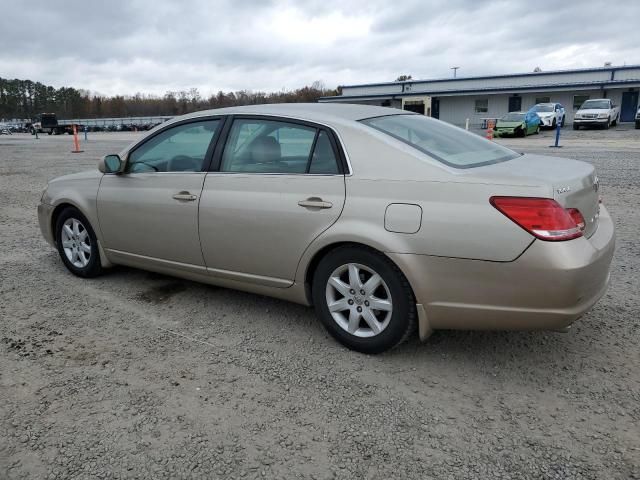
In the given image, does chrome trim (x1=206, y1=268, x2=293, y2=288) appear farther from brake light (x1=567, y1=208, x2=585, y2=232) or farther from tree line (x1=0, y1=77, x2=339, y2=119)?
tree line (x1=0, y1=77, x2=339, y2=119)

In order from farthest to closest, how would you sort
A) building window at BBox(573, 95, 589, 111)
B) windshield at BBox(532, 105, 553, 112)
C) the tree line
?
1. the tree line
2. building window at BBox(573, 95, 589, 111)
3. windshield at BBox(532, 105, 553, 112)

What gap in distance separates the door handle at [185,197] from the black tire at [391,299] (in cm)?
117

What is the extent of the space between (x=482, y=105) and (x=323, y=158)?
45.5 metres

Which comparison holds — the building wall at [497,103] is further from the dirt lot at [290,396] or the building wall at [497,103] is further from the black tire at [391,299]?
the black tire at [391,299]

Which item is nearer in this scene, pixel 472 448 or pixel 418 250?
pixel 472 448

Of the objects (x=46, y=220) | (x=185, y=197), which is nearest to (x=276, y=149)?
(x=185, y=197)

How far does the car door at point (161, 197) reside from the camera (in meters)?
3.87

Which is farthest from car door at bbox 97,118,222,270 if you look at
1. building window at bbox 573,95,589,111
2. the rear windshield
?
building window at bbox 573,95,589,111

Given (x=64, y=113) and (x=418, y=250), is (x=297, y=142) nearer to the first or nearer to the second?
(x=418, y=250)

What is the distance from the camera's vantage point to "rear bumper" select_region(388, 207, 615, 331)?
2598mm

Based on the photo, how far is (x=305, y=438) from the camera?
2.45m

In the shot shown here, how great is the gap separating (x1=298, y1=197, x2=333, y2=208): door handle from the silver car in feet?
0.05

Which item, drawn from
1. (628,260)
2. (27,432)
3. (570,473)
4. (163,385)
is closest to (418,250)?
(570,473)

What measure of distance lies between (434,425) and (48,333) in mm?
2771
